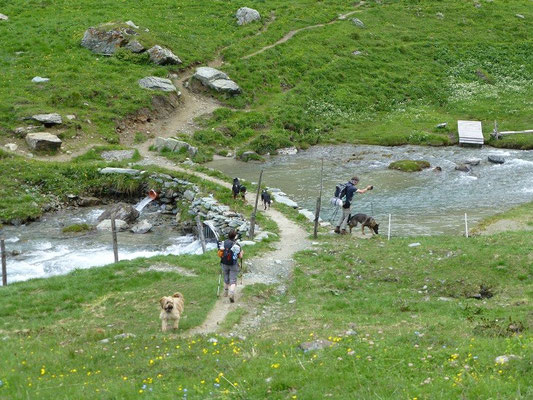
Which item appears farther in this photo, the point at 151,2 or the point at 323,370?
the point at 151,2

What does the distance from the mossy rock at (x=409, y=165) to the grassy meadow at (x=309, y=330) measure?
19.3 metres

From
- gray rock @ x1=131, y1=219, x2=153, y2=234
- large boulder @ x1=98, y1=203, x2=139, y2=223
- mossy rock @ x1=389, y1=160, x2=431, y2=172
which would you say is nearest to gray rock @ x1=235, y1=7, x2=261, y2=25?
mossy rock @ x1=389, y1=160, x2=431, y2=172

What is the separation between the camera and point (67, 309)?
852 inches

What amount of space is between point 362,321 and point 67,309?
10.1m

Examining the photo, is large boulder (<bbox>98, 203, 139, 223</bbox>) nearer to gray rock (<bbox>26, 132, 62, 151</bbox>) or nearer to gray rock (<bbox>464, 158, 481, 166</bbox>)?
gray rock (<bbox>26, 132, 62, 151</bbox>)

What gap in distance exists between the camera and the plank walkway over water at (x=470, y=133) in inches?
2111

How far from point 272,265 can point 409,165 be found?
24.8 metres

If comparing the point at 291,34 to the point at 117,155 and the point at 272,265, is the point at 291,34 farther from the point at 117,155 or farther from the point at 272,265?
the point at 272,265

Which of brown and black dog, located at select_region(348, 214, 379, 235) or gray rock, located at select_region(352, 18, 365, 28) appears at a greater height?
gray rock, located at select_region(352, 18, 365, 28)

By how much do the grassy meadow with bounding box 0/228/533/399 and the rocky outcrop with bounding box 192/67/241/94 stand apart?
108 feet

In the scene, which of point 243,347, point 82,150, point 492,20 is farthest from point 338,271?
point 492,20

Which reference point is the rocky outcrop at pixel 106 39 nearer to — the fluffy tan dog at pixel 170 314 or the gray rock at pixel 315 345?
the fluffy tan dog at pixel 170 314

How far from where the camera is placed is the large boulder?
120 feet

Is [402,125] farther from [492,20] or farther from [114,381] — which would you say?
[114,381]
